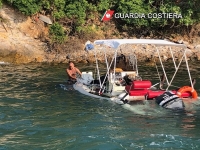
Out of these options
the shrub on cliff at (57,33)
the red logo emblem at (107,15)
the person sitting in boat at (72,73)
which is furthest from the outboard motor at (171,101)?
the red logo emblem at (107,15)

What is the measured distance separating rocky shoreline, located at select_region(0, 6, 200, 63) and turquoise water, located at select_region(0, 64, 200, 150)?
10.2 metres

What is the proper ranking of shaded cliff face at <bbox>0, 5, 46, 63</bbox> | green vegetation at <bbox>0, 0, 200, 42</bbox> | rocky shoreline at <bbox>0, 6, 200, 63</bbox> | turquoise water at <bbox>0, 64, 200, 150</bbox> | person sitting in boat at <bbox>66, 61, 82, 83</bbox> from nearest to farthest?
turquoise water at <bbox>0, 64, 200, 150</bbox> < person sitting in boat at <bbox>66, 61, 82, 83</bbox> < shaded cliff face at <bbox>0, 5, 46, 63</bbox> < rocky shoreline at <bbox>0, 6, 200, 63</bbox> < green vegetation at <bbox>0, 0, 200, 42</bbox>

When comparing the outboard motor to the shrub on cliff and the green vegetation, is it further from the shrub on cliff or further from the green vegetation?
the green vegetation

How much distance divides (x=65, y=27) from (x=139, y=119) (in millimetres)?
19360

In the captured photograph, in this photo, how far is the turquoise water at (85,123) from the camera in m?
10.1

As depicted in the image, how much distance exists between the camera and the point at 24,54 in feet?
88.9

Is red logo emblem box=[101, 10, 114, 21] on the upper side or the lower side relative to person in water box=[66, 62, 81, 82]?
upper

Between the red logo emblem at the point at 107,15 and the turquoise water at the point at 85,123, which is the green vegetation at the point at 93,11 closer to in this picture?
the red logo emblem at the point at 107,15

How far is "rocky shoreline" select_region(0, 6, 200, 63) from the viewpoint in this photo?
88.7 ft

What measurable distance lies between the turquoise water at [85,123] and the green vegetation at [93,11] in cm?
1305

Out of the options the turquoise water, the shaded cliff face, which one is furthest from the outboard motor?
the shaded cliff face

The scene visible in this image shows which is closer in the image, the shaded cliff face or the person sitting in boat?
the person sitting in boat

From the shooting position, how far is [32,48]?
27.8m

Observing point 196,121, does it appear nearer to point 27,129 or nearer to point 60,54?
point 27,129
